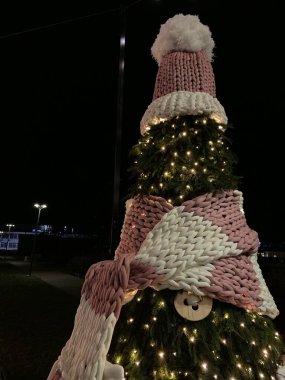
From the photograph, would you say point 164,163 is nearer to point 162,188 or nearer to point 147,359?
point 162,188

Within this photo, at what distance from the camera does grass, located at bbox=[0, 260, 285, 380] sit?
5.12 m

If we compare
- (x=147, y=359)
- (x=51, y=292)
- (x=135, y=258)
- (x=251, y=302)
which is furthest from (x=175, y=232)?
(x=51, y=292)

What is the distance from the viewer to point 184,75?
2389mm

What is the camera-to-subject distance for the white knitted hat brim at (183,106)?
86.6 inches

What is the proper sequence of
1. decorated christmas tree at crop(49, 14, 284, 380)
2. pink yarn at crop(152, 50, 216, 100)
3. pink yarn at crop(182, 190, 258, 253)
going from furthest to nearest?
pink yarn at crop(152, 50, 216, 100)
pink yarn at crop(182, 190, 258, 253)
decorated christmas tree at crop(49, 14, 284, 380)

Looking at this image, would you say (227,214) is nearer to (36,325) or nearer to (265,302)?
(265,302)

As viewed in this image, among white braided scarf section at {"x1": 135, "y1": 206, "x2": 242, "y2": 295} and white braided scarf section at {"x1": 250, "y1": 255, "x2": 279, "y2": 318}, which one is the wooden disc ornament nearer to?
white braided scarf section at {"x1": 135, "y1": 206, "x2": 242, "y2": 295}

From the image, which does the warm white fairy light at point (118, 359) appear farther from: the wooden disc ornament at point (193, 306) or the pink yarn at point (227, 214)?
the pink yarn at point (227, 214)

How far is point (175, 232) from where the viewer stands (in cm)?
178

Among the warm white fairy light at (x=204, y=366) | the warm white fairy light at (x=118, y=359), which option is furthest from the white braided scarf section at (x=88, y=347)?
the warm white fairy light at (x=204, y=366)

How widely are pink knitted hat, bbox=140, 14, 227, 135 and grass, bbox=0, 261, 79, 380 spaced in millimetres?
4114

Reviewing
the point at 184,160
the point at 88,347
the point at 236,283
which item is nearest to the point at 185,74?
the point at 184,160

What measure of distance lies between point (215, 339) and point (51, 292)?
11.5 meters

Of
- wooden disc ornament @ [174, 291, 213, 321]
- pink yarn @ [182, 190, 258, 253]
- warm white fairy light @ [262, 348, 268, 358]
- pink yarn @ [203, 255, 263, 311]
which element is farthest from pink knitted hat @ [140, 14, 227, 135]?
warm white fairy light @ [262, 348, 268, 358]
